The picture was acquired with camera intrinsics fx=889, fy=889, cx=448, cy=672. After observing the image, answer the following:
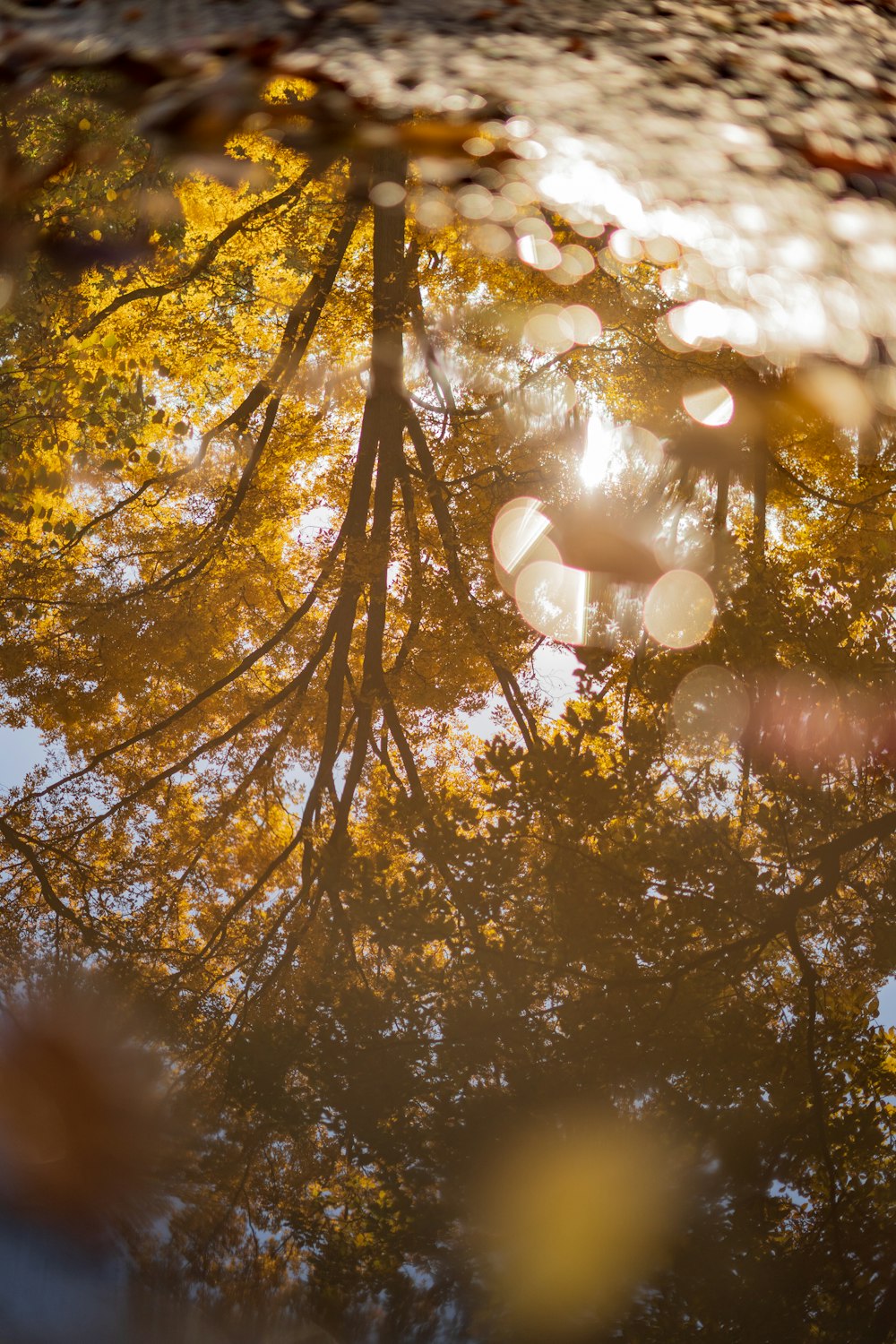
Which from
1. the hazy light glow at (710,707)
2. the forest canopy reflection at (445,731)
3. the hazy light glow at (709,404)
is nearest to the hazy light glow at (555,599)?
the forest canopy reflection at (445,731)

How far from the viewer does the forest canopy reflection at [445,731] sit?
46.1 inches

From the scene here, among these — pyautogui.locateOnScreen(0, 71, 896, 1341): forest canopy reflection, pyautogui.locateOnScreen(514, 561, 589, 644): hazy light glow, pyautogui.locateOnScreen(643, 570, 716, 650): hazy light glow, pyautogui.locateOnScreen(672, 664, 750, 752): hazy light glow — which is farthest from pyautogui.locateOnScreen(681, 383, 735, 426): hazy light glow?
pyautogui.locateOnScreen(672, 664, 750, 752): hazy light glow

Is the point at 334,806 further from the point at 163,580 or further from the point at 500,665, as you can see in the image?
the point at 163,580

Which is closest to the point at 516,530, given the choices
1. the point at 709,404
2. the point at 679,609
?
the point at 679,609

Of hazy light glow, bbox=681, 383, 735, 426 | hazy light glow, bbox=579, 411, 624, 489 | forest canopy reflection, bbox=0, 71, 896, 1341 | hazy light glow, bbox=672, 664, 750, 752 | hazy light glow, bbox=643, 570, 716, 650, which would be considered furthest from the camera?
hazy light glow, bbox=681, 383, 735, 426

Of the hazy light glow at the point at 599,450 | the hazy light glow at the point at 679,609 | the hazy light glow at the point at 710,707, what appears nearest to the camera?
the hazy light glow at the point at 710,707

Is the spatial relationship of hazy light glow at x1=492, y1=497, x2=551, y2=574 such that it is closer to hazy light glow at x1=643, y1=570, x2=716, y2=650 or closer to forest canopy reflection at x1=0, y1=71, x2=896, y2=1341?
forest canopy reflection at x1=0, y1=71, x2=896, y2=1341

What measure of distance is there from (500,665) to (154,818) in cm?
86

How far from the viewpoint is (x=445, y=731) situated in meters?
1.92

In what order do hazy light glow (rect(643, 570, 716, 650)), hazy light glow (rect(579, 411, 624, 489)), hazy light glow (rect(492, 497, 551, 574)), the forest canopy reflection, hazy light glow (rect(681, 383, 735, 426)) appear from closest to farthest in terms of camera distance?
the forest canopy reflection, hazy light glow (rect(643, 570, 716, 650)), hazy light glow (rect(492, 497, 551, 574)), hazy light glow (rect(579, 411, 624, 489)), hazy light glow (rect(681, 383, 735, 426))

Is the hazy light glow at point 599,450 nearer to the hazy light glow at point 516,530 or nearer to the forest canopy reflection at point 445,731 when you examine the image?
the forest canopy reflection at point 445,731

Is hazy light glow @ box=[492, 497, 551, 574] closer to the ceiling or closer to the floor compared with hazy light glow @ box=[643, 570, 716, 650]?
closer to the ceiling

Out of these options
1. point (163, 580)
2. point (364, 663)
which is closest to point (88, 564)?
point (163, 580)

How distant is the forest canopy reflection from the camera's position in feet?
3.84
